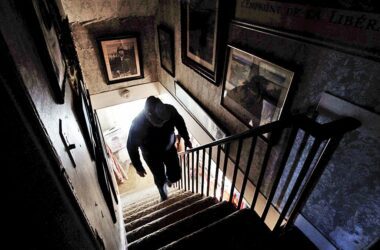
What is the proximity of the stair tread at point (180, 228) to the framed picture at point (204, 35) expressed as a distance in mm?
1552

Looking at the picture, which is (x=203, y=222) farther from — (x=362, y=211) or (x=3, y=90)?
(x=3, y=90)

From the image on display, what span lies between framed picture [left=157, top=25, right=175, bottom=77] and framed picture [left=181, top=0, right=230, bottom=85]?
0.54m

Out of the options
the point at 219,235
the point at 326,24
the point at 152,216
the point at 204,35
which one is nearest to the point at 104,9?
the point at 204,35

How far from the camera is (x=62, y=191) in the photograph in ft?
1.88

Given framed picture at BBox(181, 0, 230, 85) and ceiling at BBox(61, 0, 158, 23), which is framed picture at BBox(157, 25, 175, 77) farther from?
framed picture at BBox(181, 0, 230, 85)

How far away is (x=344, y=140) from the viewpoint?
1452mm

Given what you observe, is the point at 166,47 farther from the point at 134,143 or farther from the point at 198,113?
the point at 134,143

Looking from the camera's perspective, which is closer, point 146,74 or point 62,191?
point 62,191

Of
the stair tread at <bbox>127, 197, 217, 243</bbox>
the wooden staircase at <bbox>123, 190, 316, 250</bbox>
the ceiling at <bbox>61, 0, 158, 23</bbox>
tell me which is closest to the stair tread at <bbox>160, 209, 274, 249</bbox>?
the wooden staircase at <bbox>123, 190, 316, 250</bbox>

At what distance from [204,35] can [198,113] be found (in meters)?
1.29

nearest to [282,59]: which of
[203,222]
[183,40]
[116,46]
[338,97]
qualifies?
[338,97]

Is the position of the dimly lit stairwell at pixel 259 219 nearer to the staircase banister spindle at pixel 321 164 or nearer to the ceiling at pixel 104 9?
the staircase banister spindle at pixel 321 164

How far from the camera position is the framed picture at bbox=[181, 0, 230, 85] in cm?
236

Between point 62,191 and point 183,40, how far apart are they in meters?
3.13
